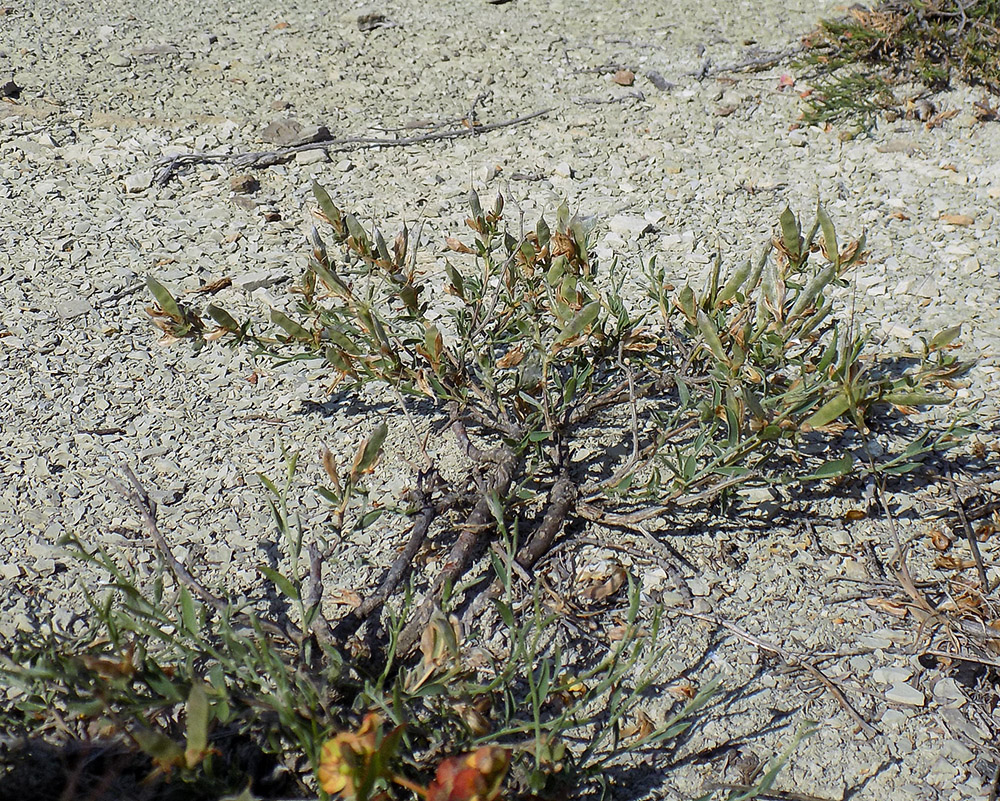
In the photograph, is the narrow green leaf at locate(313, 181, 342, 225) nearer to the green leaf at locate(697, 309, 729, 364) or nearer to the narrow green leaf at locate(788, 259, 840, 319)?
the green leaf at locate(697, 309, 729, 364)

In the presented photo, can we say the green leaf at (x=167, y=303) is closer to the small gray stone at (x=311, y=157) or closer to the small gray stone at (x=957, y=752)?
the small gray stone at (x=311, y=157)

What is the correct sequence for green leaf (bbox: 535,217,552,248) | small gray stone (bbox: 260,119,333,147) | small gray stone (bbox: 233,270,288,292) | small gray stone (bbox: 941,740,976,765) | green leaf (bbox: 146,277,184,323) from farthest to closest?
small gray stone (bbox: 260,119,333,147)
small gray stone (bbox: 233,270,288,292)
green leaf (bbox: 535,217,552,248)
green leaf (bbox: 146,277,184,323)
small gray stone (bbox: 941,740,976,765)

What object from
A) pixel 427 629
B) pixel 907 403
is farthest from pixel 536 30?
pixel 427 629

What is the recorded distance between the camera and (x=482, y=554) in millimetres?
1854

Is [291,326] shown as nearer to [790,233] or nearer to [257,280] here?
[257,280]

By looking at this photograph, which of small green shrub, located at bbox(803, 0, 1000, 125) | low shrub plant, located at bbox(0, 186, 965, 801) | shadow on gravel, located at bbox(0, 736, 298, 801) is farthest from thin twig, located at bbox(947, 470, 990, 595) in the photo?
small green shrub, located at bbox(803, 0, 1000, 125)

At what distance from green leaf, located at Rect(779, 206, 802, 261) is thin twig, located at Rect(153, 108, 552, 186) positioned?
6.04ft

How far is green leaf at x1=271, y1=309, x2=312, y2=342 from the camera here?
1825mm

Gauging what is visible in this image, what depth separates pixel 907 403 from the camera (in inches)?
62.3

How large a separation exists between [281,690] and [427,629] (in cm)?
24

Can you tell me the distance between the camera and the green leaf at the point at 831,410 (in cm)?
155

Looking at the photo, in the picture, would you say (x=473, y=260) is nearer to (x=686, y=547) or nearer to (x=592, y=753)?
(x=686, y=547)

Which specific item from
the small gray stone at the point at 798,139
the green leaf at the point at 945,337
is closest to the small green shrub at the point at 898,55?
the small gray stone at the point at 798,139

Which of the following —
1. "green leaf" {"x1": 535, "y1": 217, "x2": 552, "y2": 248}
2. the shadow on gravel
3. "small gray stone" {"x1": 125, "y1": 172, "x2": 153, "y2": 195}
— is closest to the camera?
the shadow on gravel
